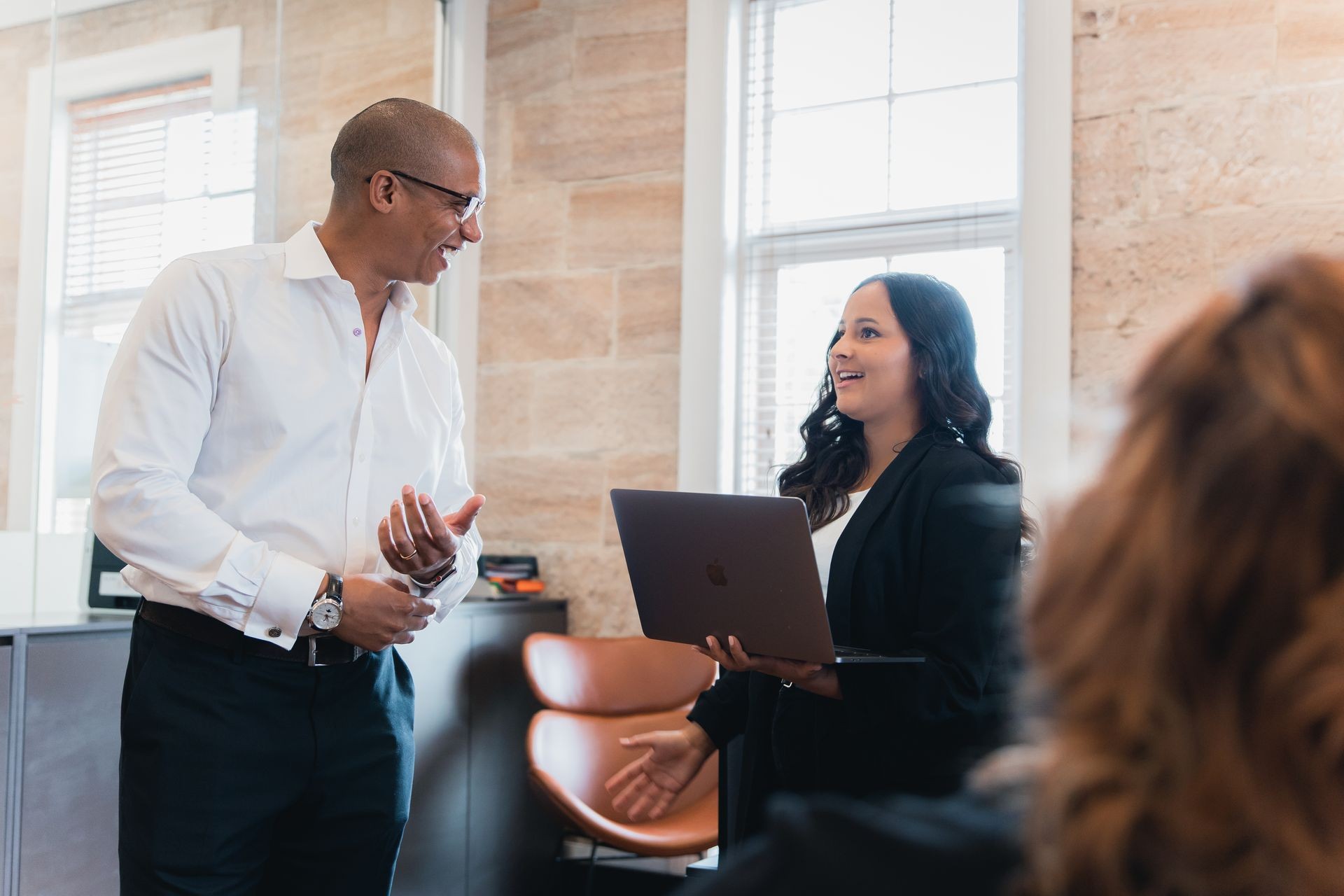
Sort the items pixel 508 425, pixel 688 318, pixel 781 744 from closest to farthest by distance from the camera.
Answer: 1. pixel 781 744
2. pixel 688 318
3. pixel 508 425

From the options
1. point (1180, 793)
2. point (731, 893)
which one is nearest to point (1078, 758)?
point (1180, 793)

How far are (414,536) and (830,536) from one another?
0.74 meters

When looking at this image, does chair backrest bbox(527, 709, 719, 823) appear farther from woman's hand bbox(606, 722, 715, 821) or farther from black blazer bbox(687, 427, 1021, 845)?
black blazer bbox(687, 427, 1021, 845)

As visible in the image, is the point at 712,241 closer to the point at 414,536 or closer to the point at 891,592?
the point at 891,592

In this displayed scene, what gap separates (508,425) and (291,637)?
2.26m

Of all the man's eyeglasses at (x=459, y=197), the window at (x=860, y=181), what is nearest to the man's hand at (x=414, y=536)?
the man's eyeglasses at (x=459, y=197)

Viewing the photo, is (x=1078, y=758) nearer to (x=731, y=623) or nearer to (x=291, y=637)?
(x=731, y=623)

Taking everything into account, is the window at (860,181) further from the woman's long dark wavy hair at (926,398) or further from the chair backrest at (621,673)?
the woman's long dark wavy hair at (926,398)

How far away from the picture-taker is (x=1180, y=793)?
0.53m

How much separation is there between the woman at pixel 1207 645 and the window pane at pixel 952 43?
10.2 ft

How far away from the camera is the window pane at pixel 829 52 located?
3586mm

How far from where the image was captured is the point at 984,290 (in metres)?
3.39

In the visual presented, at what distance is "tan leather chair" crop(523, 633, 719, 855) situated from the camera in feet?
9.47

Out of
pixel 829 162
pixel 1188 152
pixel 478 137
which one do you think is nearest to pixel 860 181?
pixel 829 162
